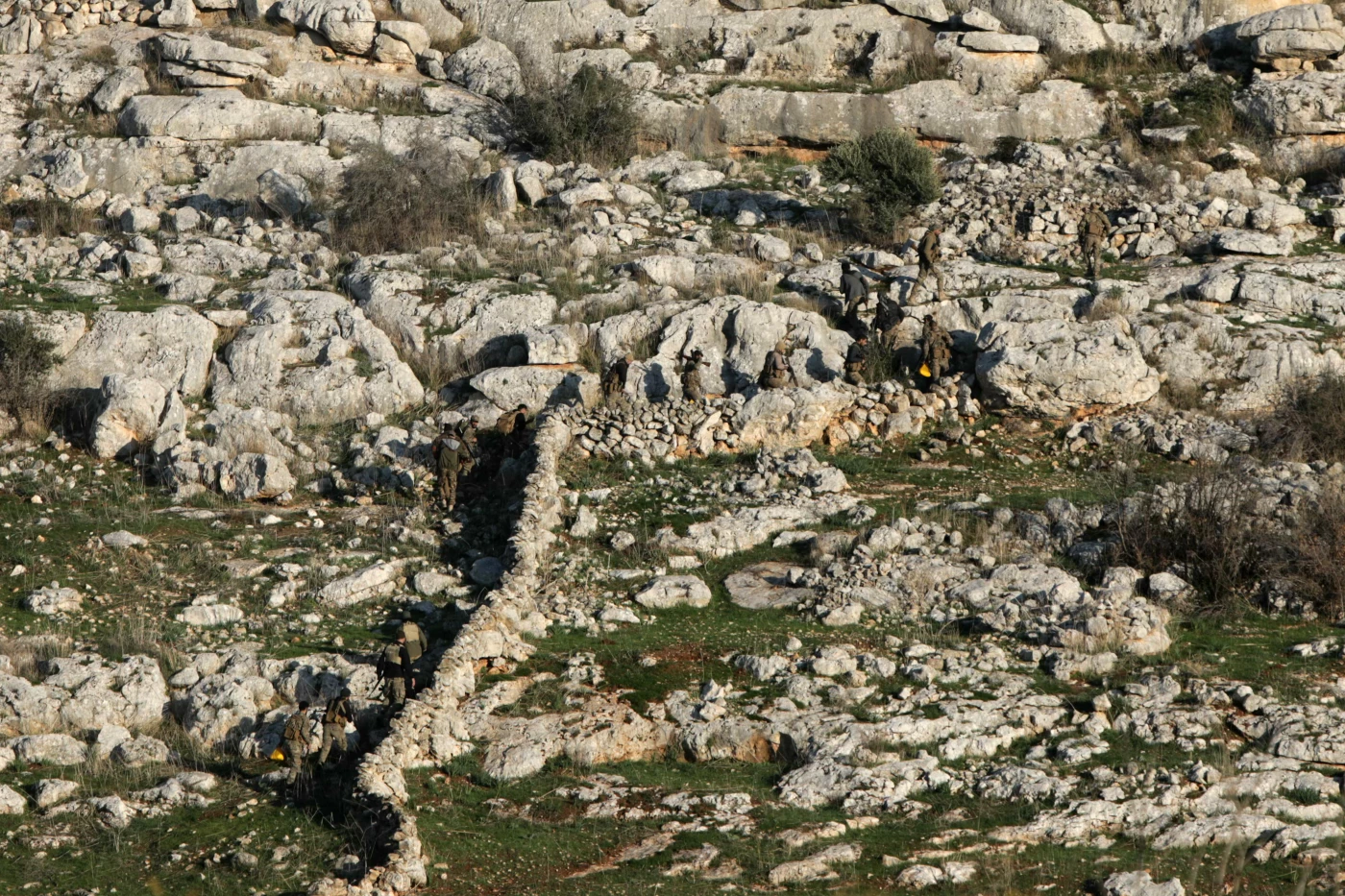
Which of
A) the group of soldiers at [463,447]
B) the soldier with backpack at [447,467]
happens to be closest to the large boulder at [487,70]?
the group of soldiers at [463,447]

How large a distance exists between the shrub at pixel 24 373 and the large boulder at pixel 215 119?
24.6ft

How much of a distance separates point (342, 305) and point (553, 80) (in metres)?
8.72

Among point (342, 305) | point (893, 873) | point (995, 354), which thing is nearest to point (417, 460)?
point (342, 305)

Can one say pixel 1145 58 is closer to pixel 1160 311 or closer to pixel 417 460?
pixel 1160 311

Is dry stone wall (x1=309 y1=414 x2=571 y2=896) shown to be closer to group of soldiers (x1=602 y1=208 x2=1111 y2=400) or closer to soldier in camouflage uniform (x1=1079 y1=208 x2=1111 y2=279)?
group of soldiers (x1=602 y1=208 x2=1111 y2=400)

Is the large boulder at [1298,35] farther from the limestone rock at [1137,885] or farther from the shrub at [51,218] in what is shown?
the limestone rock at [1137,885]

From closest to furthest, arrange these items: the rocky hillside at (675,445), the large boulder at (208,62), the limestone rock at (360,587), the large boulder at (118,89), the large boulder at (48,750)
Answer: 1. the rocky hillside at (675,445)
2. the large boulder at (48,750)
3. the limestone rock at (360,587)
4. the large boulder at (118,89)
5. the large boulder at (208,62)

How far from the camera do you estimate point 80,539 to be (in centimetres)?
1616

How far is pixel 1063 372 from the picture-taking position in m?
18.8

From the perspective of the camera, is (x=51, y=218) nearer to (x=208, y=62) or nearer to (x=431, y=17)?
(x=208, y=62)

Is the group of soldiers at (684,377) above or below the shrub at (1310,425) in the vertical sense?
below

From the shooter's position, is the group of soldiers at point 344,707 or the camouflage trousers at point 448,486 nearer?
the group of soldiers at point 344,707

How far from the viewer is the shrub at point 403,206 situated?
23188 millimetres

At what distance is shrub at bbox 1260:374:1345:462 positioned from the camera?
58.1ft
